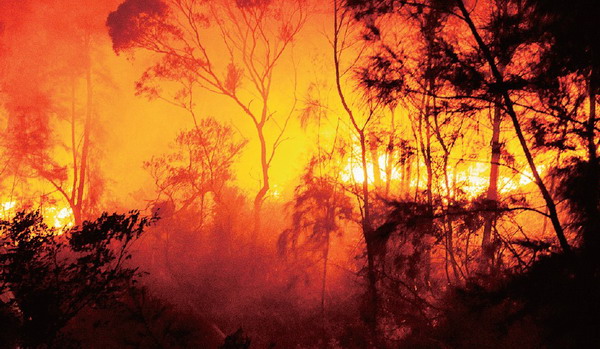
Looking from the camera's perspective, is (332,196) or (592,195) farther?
(332,196)

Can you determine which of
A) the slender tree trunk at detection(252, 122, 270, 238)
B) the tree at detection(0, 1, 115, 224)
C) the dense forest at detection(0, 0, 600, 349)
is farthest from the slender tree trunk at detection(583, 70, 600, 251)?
the tree at detection(0, 1, 115, 224)

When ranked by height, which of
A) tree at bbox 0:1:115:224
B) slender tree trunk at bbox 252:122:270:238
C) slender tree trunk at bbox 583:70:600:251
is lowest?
slender tree trunk at bbox 583:70:600:251

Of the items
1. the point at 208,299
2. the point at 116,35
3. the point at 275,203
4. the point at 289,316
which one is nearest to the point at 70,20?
the point at 116,35

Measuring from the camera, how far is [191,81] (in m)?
20.8

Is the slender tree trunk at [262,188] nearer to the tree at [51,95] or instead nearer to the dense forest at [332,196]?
the dense forest at [332,196]

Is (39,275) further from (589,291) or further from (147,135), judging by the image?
(147,135)

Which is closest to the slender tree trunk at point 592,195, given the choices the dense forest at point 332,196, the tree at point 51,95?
the dense forest at point 332,196

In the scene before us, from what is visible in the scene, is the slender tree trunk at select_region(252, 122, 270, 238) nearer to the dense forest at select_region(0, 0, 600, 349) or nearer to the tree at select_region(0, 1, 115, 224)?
the dense forest at select_region(0, 0, 600, 349)

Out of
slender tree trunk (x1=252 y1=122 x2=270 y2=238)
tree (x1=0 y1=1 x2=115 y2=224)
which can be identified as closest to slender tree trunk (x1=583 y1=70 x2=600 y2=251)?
slender tree trunk (x1=252 y1=122 x2=270 y2=238)

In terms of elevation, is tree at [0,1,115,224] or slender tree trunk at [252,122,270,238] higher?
tree at [0,1,115,224]

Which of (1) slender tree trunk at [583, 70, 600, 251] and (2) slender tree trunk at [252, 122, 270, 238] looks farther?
(2) slender tree trunk at [252, 122, 270, 238]

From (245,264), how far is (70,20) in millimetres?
20968

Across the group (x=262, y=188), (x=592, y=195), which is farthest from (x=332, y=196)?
(x=592, y=195)

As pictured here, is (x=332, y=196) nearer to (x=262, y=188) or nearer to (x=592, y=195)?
(x=262, y=188)
